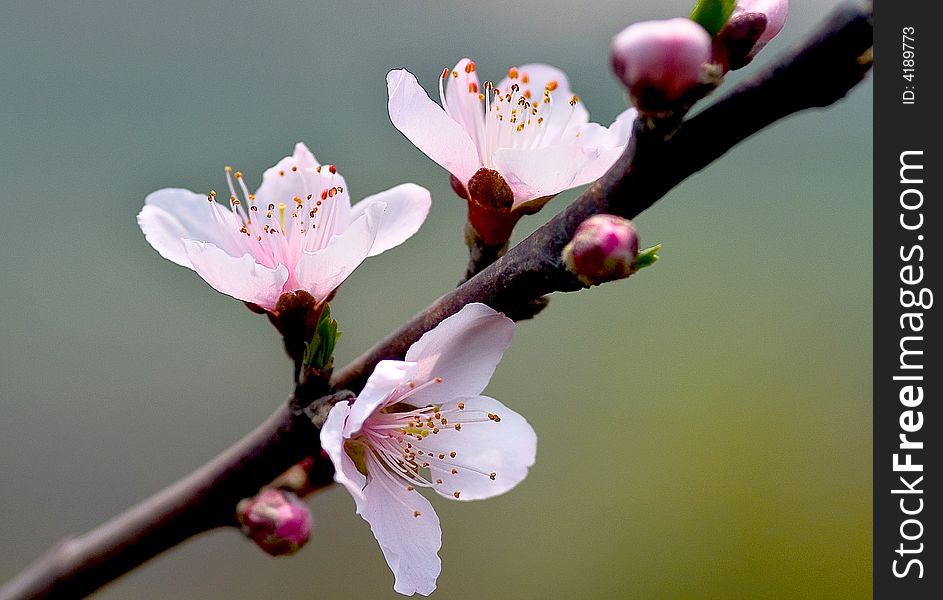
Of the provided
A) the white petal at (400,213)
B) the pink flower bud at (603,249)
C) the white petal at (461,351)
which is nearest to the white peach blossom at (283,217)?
the white petal at (400,213)

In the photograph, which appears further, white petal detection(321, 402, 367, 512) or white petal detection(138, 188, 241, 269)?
white petal detection(138, 188, 241, 269)

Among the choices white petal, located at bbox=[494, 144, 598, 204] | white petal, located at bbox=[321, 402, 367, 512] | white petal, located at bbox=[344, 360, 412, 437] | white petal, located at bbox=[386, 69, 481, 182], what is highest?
white petal, located at bbox=[386, 69, 481, 182]

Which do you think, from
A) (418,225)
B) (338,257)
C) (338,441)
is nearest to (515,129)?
(418,225)

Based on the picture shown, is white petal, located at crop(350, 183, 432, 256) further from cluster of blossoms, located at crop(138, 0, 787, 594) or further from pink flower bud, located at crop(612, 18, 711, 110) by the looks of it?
pink flower bud, located at crop(612, 18, 711, 110)

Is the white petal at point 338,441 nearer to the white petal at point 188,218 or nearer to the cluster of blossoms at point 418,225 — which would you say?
the cluster of blossoms at point 418,225

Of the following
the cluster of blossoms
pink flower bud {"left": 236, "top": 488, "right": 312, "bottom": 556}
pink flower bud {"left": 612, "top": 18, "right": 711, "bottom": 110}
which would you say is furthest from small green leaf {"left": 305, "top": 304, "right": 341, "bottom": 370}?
pink flower bud {"left": 612, "top": 18, "right": 711, "bottom": 110}

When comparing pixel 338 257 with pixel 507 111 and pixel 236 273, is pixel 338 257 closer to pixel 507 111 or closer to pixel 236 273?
pixel 236 273

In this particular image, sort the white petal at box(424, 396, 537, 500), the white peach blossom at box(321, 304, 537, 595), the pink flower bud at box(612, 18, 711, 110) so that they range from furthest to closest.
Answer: the white petal at box(424, 396, 537, 500) → the white peach blossom at box(321, 304, 537, 595) → the pink flower bud at box(612, 18, 711, 110)

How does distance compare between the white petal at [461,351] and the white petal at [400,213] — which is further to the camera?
the white petal at [400,213]
